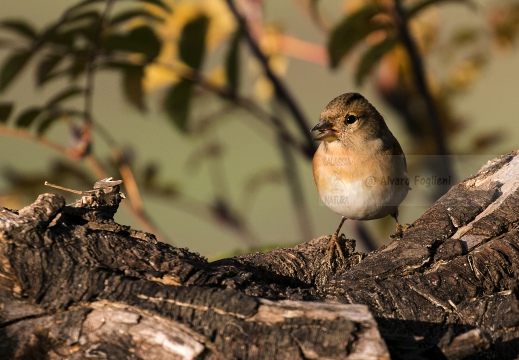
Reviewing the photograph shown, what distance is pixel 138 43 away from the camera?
4.50m

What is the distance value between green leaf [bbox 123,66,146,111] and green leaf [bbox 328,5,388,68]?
125 cm

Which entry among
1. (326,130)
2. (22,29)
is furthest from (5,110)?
(326,130)

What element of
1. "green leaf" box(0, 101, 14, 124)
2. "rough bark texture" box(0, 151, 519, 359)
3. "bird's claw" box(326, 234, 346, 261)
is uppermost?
"green leaf" box(0, 101, 14, 124)

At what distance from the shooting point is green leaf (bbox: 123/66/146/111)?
4.59 meters

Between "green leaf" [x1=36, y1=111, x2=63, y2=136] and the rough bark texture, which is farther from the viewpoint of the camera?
"green leaf" [x1=36, y1=111, x2=63, y2=136]

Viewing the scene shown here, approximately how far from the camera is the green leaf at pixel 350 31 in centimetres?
448

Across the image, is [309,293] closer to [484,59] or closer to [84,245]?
[84,245]

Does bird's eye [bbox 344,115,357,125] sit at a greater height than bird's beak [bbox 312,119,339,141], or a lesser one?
greater


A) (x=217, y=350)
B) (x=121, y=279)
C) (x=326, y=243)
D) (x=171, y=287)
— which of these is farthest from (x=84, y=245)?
(x=326, y=243)

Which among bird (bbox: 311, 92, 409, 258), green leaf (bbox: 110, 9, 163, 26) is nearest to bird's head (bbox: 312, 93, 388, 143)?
bird (bbox: 311, 92, 409, 258)

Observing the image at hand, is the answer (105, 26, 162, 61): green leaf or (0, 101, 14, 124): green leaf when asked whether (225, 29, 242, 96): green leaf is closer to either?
(105, 26, 162, 61): green leaf

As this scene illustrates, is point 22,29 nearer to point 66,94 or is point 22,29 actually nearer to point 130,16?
point 66,94

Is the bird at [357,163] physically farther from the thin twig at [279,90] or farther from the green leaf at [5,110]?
the green leaf at [5,110]

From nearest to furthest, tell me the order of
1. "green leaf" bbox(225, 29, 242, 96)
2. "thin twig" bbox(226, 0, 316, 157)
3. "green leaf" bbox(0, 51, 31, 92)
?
"green leaf" bbox(0, 51, 31, 92)
"green leaf" bbox(225, 29, 242, 96)
"thin twig" bbox(226, 0, 316, 157)
